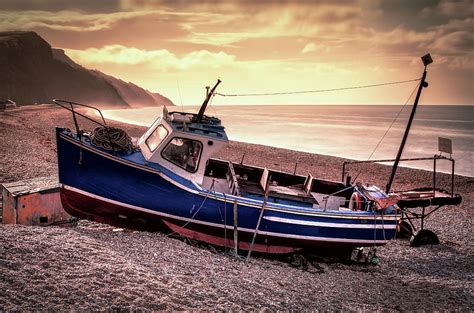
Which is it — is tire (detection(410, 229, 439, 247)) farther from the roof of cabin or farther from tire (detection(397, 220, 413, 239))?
the roof of cabin

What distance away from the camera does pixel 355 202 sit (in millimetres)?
11711

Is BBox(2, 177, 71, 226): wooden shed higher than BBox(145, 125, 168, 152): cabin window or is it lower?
lower

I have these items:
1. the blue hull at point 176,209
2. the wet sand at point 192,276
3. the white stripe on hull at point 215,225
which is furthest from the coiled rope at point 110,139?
the wet sand at point 192,276

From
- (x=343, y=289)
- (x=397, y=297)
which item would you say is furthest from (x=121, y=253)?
(x=397, y=297)

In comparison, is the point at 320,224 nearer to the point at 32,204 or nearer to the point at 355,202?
the point at 355,202

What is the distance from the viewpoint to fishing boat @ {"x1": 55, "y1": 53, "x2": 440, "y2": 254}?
914 cm

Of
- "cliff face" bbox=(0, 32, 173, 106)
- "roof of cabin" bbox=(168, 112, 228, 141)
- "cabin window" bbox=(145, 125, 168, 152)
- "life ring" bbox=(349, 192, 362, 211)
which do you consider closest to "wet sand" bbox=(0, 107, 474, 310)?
"life ring" bbox=(349, 192, 362, 211)

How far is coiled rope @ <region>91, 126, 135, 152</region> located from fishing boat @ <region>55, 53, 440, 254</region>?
0.02 meters

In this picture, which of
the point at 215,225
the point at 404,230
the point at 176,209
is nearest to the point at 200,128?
the point at 176,209

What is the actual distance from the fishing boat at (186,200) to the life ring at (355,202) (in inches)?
3.7

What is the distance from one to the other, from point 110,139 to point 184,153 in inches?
78.4

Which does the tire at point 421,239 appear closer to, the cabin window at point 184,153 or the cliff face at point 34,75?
the cabin window at point 184,153

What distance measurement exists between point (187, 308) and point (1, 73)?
103m

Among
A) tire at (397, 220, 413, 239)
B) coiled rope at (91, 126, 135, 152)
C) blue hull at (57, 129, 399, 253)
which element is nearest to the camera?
blue hull at (57, 129, 399, 253)
